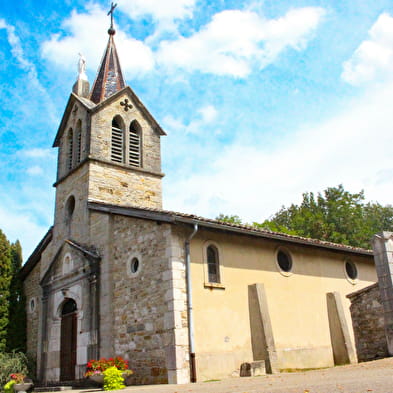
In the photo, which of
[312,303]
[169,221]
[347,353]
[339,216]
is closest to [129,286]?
[169,221]

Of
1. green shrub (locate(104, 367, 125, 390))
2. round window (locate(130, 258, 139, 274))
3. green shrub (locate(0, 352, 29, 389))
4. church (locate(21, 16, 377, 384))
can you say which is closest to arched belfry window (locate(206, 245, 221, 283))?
church (locate(21, 16, 377, 384))

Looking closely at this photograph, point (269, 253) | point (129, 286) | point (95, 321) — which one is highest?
point (269, 253)

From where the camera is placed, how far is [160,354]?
40.7 ft

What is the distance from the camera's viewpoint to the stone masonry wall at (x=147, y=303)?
1227cm

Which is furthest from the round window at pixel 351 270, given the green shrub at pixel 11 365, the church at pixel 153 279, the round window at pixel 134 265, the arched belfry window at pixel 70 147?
the green shrub at pixel 11 365

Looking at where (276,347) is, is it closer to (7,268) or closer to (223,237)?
(223,237)

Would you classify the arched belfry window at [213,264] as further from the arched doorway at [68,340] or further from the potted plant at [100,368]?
the arched doorway at [68,340]

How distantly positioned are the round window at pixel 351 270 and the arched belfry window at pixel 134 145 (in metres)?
9.47

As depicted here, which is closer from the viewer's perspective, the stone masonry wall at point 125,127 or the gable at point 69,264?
the gable at point 69,264

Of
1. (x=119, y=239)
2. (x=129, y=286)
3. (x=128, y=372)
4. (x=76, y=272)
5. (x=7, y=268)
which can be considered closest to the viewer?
(x=128, y=372)

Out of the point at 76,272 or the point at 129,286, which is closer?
the point at 129,286

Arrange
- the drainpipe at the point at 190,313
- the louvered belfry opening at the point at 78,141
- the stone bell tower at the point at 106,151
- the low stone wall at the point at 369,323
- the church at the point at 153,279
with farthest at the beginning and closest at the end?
the louvered belfry opening at the point at 78,141 < the stone bell tower at the point at 106,151 < the low stone wall at the point at 369,323 < the church at the point at 153,279 < the drainpipe at the point at 190,313

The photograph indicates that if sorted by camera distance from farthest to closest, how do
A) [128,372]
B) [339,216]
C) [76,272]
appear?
1. [339,216]
2. [76,272]
3. [128,372]

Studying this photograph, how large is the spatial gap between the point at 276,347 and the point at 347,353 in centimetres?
296
